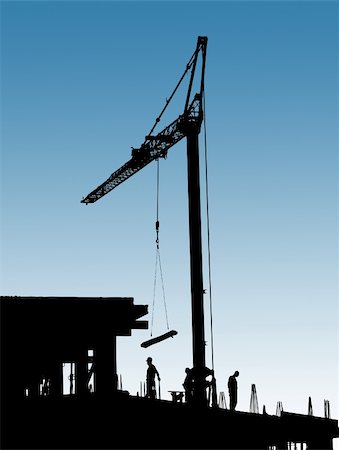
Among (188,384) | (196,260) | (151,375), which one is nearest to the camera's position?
(151,375)

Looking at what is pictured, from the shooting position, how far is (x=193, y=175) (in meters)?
53.6

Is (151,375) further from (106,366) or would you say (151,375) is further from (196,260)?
(196,260)

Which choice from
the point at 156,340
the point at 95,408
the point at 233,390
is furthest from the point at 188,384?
the point at 95,408

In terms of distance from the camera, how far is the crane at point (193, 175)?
48.3 metres

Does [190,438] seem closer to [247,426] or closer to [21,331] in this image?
[247,426]

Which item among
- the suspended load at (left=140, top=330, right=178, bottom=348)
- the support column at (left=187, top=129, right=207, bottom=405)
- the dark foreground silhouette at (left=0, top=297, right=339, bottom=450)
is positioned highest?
the support column at (left=187, top=129, right=207, bottom=405)

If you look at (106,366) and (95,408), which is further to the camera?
(106,366)

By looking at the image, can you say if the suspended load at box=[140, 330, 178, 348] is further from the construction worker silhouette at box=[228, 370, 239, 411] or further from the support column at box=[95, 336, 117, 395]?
the support column at box=[95, 336, 117, 395]

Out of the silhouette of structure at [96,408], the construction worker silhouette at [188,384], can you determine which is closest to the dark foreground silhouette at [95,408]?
the silhouette of structure at [96,408]

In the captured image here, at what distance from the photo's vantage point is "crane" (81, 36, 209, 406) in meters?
48.3

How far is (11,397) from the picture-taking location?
23438 millimetres

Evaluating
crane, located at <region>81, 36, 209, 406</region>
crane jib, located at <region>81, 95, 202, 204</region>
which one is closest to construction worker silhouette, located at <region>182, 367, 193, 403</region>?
crane, located at <region>81, 36, 209, 406</region>

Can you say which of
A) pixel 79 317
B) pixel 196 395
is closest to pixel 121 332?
pixel 79 317

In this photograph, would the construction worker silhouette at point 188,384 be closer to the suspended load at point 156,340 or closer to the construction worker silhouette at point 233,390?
the construction worker silhouette at point 233,390
